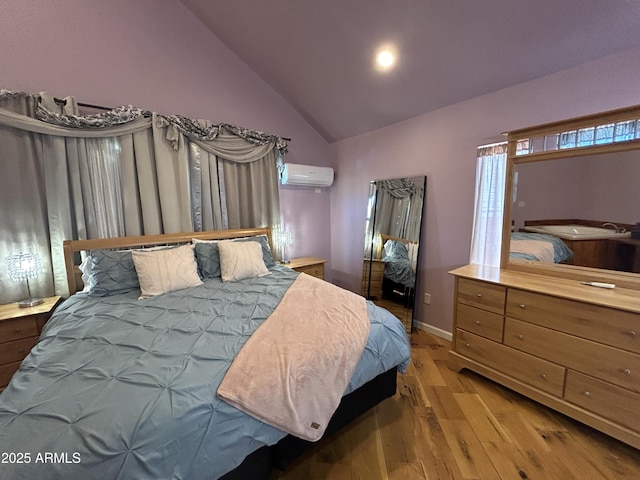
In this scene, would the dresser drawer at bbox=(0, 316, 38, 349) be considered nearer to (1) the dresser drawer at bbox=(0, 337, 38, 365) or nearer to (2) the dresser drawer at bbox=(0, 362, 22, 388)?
(1) the dresser drawer at bbox=(0, 337, 38, 365)

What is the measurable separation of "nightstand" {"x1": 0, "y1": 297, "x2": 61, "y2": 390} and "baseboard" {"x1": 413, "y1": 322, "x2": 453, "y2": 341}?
3301 mm

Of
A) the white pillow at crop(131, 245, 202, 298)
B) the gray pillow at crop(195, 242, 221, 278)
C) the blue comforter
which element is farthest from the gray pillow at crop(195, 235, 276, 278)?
the blue comforter

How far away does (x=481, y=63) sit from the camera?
2.07m

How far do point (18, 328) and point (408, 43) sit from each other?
3535mm

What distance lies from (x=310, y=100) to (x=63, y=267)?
295 centimetres

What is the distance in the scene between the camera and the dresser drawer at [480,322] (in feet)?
6.37

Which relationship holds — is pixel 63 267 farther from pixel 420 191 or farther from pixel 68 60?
pixel 420 191

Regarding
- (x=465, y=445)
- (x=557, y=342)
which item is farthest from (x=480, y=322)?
(x=465, y=445)

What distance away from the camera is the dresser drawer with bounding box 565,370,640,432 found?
1.42 metres

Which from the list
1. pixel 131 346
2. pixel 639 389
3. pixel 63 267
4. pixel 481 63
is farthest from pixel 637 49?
pixel 63 267

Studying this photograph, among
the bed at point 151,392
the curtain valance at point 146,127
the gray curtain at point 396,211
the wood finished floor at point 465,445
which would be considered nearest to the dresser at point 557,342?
the wood finished floor at point 465,445

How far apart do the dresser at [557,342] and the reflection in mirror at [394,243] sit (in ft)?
2.66

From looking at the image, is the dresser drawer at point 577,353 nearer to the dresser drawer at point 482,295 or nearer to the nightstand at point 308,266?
the dresser drawer at point 482,295

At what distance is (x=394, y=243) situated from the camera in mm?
3131
